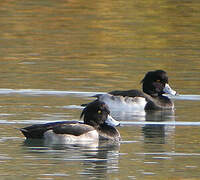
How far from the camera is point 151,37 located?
3359 centimetres

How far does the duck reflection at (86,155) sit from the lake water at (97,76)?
2cm

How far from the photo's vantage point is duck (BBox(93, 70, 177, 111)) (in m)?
21.7

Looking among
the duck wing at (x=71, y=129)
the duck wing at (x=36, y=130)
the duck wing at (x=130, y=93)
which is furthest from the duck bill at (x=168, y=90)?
the duck wing at (x=36, y=130)

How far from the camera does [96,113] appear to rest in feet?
57.1

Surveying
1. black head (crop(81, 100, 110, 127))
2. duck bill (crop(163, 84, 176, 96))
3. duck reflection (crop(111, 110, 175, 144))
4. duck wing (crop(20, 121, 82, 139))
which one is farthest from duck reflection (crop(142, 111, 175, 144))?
duck wing (crop(20, 121, 82, 139))

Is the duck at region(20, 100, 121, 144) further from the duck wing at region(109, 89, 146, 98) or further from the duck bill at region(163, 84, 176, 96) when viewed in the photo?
the duck bill at region(163, 84, 176, 96)

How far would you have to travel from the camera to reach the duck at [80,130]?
16.8m

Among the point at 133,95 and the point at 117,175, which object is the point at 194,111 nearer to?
the point at 133,95

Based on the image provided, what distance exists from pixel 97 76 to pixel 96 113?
24.7 feet

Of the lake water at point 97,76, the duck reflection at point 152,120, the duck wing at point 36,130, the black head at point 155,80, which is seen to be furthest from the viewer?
the black head at point 155,80

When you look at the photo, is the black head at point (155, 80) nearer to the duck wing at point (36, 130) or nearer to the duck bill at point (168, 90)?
the duck bill at point (168, 90)

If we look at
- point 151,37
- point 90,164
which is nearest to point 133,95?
point 90,164

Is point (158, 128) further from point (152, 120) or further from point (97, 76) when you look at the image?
point (97, 76)

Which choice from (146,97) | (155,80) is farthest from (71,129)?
(155,80)
